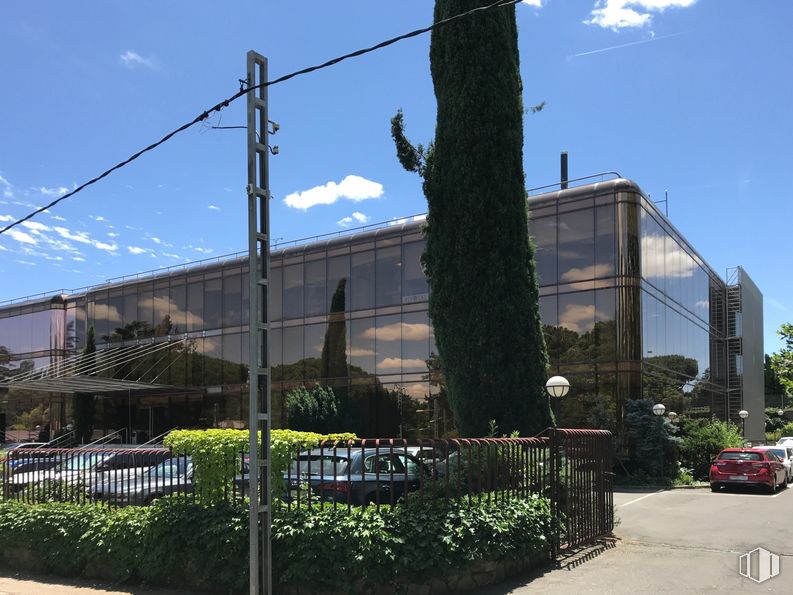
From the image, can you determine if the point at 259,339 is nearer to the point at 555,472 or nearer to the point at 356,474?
the point at 356,474

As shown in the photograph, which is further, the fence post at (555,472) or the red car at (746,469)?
the red car at (746,469)

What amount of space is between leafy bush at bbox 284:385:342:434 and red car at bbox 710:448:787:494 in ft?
53.0

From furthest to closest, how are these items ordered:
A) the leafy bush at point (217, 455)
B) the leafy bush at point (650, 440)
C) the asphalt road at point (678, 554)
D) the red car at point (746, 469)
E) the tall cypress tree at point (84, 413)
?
the tall cypress tree at point (84, 413), the leafy bush at point (650, 440), the red car at point (746, 469), the leafy bush at point (217, 455), the asphalt road at point (678, 554)

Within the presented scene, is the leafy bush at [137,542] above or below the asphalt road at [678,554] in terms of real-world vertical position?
above

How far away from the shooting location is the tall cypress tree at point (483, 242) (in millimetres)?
13680

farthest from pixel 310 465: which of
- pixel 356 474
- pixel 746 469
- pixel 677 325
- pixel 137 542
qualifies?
pixel 677 325

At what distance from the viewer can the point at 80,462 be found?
10.6 meters

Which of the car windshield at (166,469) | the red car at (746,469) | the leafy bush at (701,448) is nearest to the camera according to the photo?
the car windshield at (166,469)

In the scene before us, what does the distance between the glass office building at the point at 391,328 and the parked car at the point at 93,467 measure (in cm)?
1977

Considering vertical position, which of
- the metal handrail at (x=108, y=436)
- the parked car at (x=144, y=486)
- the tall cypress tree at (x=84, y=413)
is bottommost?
the metal handrail at (x=108, y=436)

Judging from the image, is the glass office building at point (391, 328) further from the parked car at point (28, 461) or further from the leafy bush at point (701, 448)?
the parked car at point (28, 461)

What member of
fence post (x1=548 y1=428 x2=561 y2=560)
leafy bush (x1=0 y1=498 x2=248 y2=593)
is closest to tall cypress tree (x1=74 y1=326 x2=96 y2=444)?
leafy bush (x1=0 y1=498 x2=248 y2=593)

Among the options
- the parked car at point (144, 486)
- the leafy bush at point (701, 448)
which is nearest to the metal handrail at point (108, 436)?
the leafy bush at point (701, 448)

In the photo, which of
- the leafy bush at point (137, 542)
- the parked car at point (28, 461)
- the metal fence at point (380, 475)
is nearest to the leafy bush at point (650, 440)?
the metal fence at point (380, 475)
